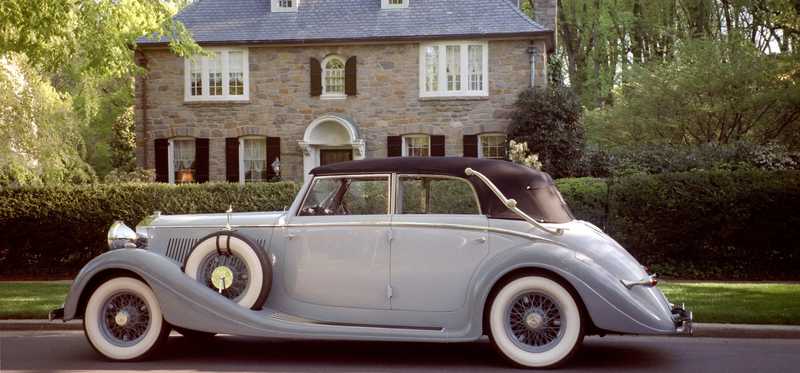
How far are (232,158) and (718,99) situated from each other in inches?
591

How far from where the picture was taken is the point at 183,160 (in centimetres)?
2778

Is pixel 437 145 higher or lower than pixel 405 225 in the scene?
higher

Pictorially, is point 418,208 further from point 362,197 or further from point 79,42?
point 79,42

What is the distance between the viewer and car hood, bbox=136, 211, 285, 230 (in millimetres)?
8148

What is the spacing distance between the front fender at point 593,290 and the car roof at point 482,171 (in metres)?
0.45

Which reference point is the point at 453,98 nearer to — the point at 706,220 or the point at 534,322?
the point at 706,220

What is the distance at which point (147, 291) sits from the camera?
7.93 m

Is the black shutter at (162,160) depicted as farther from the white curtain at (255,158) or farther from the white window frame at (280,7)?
the white window frame at (280,7)

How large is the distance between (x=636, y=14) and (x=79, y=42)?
3103 cm

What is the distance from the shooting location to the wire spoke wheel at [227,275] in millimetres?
7938

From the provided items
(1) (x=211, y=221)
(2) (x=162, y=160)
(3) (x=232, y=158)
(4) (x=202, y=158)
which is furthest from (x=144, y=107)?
(1) (x=211, y=221)

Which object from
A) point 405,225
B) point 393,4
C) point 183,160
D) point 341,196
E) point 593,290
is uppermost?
point 393,4

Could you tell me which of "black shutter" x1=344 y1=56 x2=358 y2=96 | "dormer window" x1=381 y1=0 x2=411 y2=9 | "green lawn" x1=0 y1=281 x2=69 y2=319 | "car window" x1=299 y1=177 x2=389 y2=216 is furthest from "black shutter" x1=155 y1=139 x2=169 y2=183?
"car window" x1=299 y1=177 x2=389 y2=216

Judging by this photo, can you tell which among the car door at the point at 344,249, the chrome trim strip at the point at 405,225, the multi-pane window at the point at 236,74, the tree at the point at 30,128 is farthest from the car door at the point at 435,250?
the multi-pane window at the point at 236,74
